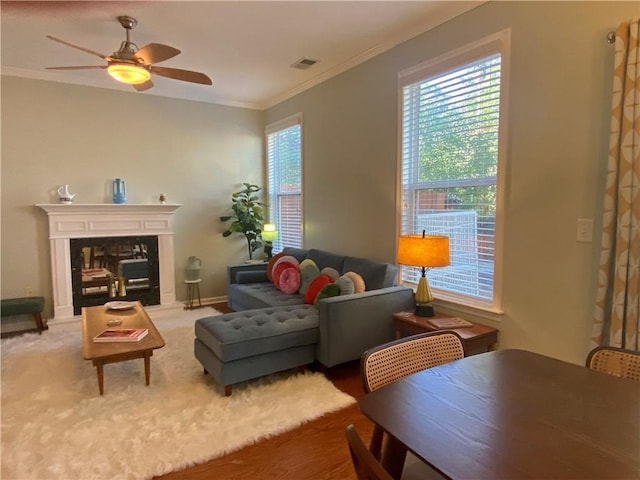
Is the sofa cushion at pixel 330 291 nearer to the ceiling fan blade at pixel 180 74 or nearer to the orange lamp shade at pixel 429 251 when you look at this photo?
the orange lamp shade at pixel 429 251

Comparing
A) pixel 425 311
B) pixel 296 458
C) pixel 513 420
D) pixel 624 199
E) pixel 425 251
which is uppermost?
pixel 624 199

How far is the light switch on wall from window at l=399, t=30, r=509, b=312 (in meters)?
0.52

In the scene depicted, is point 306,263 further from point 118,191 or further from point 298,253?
point 118,191

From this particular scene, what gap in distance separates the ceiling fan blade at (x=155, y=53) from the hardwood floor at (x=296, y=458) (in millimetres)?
2713

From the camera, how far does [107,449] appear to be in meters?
2.13

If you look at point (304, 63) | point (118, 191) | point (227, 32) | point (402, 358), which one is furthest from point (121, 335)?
point (304, 63)

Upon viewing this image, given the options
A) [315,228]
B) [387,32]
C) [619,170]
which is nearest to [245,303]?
[315,228]

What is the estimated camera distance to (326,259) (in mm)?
4316

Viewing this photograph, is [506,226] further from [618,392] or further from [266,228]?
[266,228]

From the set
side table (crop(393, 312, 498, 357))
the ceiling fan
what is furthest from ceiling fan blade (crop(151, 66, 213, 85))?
side table (crop(393, 312, 498, 357))

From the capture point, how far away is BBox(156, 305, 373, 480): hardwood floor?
1964 mm

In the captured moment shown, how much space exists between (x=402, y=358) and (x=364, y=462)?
0.69 metres

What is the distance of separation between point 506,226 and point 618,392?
5.54 feet

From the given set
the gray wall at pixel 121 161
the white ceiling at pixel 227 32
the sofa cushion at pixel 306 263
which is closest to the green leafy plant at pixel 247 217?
the gray wall at pixel 121 161
